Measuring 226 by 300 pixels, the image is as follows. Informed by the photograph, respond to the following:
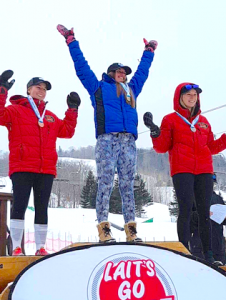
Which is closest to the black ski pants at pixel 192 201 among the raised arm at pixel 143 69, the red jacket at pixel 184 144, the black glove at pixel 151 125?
the red jacket at pixel 184 144

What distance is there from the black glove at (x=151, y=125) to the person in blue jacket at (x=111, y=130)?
0.11 meters

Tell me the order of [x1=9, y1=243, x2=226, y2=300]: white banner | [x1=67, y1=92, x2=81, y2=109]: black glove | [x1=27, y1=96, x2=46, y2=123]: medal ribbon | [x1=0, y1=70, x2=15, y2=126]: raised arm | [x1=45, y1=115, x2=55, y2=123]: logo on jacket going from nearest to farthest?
1. [x1=9, y1=243, x2=226, y2=300]: white banner
2. [x1=0, y1=70, x2=15, y2=126]: raised arm
3. [x1=27, y1=96, x2=46, y2=123]: medal ribbon
4. [x1=45, y1=115, x2=55, y2=123]: logo on jacket
5. [x1=67, y1=92, x2=81, y2=109]: black glove

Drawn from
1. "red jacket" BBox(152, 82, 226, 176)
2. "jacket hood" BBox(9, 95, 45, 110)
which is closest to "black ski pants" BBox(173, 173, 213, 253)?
"red jacket" BBox(152, 82, 226, 176)

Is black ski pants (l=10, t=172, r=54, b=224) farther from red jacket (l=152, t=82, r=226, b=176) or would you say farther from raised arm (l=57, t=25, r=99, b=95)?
red jacket (l=152, t=82, r=226, b=176)

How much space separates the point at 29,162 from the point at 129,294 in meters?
1.72

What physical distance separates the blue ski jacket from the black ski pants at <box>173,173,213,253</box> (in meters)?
0.63

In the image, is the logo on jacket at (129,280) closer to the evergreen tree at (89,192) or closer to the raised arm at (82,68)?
the raised arm at (82,68)

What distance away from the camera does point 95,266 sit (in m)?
1.91

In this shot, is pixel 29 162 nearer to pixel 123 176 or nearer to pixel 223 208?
pixel 123 176

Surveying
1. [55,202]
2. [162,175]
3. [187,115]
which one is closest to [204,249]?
[187,115]

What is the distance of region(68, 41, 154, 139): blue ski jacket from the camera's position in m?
3.24

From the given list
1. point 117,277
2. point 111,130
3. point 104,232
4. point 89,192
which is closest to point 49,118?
point 111,130

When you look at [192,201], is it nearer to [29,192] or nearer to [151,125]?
[151,125]

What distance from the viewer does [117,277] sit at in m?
1.86
